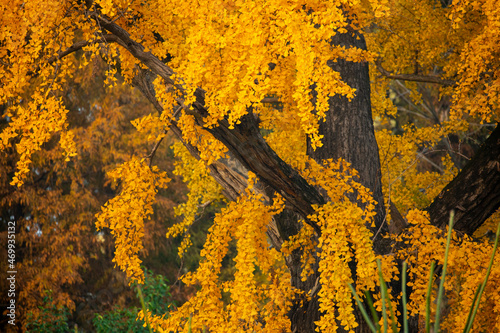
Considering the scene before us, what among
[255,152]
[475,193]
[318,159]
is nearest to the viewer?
[255,152]

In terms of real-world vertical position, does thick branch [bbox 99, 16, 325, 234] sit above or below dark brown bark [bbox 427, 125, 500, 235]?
above

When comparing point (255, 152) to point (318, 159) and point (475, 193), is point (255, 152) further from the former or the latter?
point (475, 193)

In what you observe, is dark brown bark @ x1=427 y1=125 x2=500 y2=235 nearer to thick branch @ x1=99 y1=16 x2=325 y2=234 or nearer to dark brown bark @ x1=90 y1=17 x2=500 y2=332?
dark brown bark @ x1=90 y1=17 x2=500 y2=332

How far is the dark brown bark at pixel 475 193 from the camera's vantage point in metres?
3.73

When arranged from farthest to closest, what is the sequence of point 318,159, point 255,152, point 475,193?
point 318,159 < point 475,193 < point 255,152

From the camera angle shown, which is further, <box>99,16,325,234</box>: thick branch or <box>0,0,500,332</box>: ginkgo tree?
<box>99,16,325,234</box>: thick branch

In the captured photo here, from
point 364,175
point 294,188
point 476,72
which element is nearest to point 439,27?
point 476,72

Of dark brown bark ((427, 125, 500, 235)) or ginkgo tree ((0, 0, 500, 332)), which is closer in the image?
ginkgo tree ((0, 0, 500, 332))

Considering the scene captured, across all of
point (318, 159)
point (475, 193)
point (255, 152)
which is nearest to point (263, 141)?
point (255, 152)

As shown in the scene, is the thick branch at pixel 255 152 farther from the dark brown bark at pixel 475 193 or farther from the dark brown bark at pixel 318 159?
the dark brown bark at pixel 475 193

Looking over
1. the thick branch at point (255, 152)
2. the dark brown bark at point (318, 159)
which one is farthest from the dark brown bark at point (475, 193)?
the thick branch at point (255, 152)

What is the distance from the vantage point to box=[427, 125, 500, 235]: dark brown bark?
373 cm

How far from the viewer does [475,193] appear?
3.81m

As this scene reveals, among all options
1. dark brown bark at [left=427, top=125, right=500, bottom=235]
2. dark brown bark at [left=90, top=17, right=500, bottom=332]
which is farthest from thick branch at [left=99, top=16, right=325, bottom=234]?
dark brown bark at [left=427, top=125, right=500, bottom=235]
